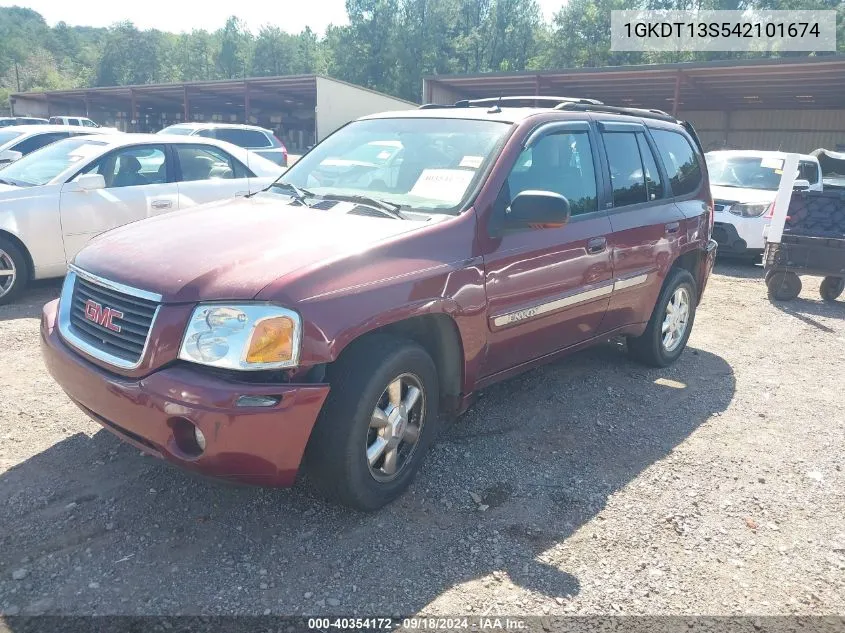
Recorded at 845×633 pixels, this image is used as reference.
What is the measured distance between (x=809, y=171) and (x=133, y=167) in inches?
433

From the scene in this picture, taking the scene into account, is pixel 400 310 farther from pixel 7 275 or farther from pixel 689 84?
pixel 689 84

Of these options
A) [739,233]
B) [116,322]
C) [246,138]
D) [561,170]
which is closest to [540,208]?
[561,170]

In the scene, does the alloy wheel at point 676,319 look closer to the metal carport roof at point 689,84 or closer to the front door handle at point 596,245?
the front door handle at point 596,245

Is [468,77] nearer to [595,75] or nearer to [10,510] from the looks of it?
[595,75]

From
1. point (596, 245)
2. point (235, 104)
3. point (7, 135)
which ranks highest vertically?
point (235, 104)

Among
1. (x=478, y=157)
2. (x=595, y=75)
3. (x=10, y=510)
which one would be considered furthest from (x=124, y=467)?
(x=595, y=75)

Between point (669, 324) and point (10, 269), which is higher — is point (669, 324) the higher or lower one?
the lower one

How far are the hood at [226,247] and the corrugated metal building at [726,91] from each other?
20.0 m

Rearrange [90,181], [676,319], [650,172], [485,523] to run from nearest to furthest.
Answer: [485,523] → [650,172] → [676,319] → [90,181]

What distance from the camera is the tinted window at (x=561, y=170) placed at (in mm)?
3752

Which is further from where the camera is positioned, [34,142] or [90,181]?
[34,142]

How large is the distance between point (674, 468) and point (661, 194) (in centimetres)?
217

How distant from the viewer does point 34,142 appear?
452 inches

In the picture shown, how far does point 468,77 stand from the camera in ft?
79.0
